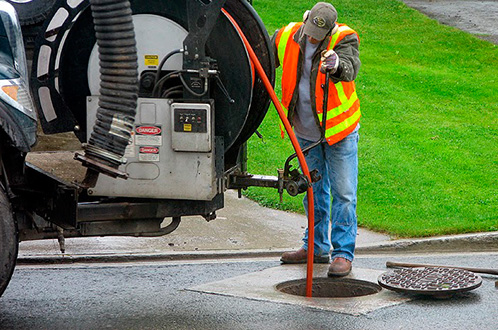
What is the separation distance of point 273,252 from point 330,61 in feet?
6.27

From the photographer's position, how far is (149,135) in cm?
504

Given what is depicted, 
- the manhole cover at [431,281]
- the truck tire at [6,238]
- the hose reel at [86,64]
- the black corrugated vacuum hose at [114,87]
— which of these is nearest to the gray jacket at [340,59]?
the hose reel at [86,64]

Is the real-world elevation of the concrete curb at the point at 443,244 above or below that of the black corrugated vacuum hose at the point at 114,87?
below

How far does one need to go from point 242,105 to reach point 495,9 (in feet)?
51.0

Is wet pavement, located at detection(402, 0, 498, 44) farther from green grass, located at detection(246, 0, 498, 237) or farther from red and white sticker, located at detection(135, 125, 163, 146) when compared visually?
red and white sticker, located at detection(135, 125, 163, 146)

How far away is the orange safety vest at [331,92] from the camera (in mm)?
6062

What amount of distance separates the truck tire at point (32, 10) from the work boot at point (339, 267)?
2.53 m

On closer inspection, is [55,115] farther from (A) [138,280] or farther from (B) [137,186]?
(A) [138,280]

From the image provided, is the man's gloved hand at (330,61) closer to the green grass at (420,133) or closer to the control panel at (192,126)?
the control panel at (192,126)

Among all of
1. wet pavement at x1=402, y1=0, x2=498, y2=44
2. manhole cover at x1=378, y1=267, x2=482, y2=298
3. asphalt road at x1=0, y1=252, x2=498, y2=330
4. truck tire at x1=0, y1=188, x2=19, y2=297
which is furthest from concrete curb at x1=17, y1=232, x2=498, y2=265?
wet pavement at x1=402, y1=0, x2=498, y2=44

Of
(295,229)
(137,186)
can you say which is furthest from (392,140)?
(137,186)

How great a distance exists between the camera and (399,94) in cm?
1232

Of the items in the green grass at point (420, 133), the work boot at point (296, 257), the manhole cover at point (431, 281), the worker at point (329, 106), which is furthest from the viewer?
the green grass at point (420, 133)

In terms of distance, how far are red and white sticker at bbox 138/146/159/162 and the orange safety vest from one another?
143 cm
